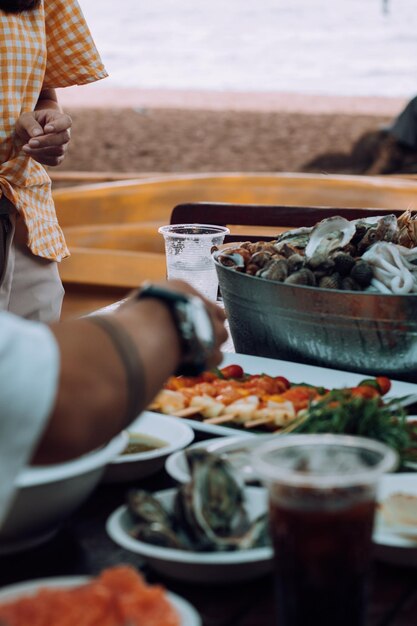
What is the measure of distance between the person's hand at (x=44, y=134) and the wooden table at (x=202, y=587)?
3.86ft

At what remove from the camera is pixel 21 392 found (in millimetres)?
718

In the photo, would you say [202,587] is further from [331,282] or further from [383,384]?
[331,282]

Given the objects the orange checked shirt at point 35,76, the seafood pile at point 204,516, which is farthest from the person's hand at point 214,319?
the orange checked shirt at point 35,76

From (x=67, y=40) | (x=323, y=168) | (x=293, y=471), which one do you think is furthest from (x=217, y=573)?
(x=323, y=168)

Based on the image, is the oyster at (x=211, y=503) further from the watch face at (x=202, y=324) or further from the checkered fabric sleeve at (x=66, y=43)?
the checkered fabric sleeve at (x=66, y=43)

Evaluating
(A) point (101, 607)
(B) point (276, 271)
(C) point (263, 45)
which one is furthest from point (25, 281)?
(C) point (263, 45)

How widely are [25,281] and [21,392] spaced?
1.69 meters

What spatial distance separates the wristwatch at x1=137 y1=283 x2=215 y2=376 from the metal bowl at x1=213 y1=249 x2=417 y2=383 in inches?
24.9

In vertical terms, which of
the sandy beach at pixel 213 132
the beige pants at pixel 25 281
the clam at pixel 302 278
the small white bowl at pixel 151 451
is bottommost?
the sandy beach at pixel 213 132

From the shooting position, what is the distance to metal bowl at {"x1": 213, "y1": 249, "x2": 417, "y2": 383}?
155 cm

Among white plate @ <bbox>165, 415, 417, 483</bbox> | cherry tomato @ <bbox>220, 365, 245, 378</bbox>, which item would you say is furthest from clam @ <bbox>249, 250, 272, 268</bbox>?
white plate @ <bbox>165, 415, 417, 483</bbox>

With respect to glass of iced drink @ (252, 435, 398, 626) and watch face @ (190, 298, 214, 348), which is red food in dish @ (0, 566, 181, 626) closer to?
glass of iced drink @ (252, 435, 398, 626)

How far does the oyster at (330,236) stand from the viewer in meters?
1.71

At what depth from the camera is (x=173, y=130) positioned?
46.2ft
